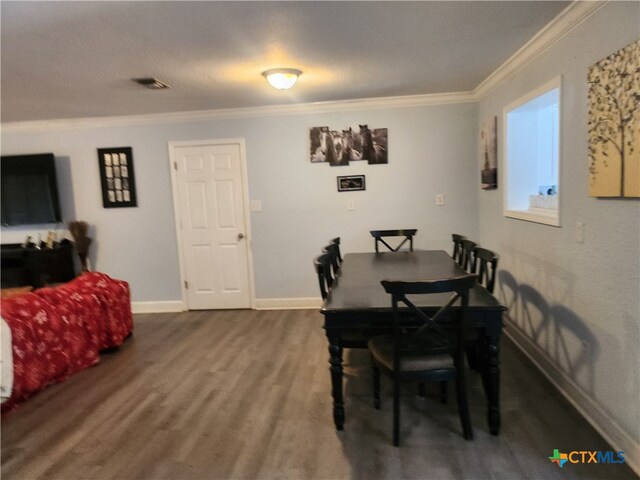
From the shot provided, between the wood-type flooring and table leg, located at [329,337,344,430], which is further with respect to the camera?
table leg, located at [329,337,344,430]

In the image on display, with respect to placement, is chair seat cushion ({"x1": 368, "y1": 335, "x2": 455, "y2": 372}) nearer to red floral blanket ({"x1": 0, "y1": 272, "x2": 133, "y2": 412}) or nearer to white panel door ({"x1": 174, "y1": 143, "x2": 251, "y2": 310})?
red floral blanket ({"x1": 0, "y1": 272, "x2": 133, "y2": 412})

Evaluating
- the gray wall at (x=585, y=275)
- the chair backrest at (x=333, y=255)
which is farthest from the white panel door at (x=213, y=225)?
the gray wall at (x=585, y=275)

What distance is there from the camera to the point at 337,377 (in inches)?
87.8

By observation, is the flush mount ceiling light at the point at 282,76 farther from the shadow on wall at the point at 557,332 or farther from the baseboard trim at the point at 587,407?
the baseboard trim at the point at 587,407

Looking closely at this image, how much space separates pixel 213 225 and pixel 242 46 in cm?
256

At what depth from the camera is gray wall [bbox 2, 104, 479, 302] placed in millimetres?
4520

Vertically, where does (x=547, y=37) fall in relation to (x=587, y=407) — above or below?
above

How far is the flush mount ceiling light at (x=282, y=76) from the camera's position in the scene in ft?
10.3

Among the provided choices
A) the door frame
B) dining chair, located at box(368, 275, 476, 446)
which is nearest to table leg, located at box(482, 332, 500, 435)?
dining chair, located at box(368, 275, 476, 446)

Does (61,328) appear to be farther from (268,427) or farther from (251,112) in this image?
(251,112)

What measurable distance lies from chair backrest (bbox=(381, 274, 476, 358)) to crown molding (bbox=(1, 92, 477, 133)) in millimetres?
2960

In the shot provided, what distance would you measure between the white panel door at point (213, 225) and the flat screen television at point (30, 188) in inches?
57.9

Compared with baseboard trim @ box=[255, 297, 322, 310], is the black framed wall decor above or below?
above

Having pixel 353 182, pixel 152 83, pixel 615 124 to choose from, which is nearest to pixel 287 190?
pixel 353 182
